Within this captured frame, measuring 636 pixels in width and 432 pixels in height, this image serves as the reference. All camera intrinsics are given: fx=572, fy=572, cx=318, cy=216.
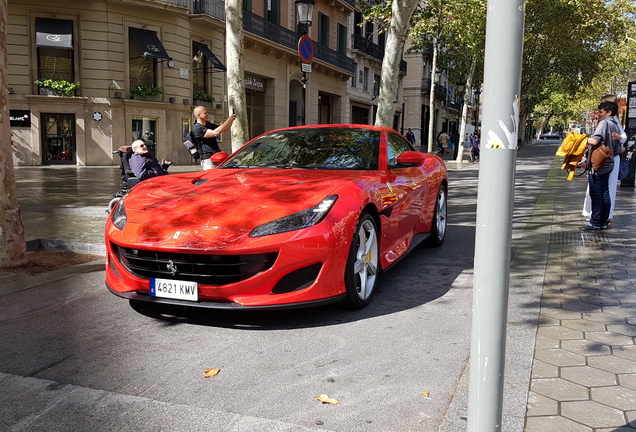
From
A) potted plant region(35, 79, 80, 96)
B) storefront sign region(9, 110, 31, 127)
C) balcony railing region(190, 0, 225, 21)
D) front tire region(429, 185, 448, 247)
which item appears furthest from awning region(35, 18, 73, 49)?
front tire region(429, 185, 448, 247)

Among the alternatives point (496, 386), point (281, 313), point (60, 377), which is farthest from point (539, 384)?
point (60, 377)

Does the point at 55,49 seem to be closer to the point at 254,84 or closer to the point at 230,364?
the point at 254,84

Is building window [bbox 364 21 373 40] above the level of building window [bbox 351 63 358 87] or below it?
above

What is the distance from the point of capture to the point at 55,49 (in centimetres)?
2184

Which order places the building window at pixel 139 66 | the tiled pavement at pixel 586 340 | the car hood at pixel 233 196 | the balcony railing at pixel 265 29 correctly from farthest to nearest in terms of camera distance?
1. the balcony railing at pixel 265 29
2. the building window at pixel 139 66
3. the car hood at pixel 233 196
4. the tiled pavement at pixel 586 340

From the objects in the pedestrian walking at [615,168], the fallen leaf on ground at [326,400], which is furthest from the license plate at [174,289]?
the pedestrian walking at [615,168]

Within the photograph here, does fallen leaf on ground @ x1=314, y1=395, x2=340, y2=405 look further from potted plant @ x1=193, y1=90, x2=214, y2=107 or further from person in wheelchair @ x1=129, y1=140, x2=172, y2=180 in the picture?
potted plant @ x1=193, y1=90, x2=214, y2=107

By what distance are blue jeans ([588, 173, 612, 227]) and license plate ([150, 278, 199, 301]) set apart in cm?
587

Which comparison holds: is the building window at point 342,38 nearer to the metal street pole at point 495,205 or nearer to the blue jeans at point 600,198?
the blue jeans at point 600,198

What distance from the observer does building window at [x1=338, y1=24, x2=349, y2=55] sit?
121 ft

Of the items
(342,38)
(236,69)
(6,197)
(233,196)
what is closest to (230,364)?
(233,196)

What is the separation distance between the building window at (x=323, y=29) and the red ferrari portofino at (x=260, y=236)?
100 feet

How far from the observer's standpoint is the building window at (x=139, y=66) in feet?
74.4

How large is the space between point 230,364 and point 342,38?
36265 millimetres
